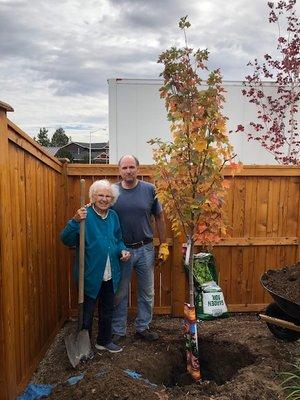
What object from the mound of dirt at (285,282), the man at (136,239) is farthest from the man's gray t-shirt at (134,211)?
the mound of dirt at (285,282)

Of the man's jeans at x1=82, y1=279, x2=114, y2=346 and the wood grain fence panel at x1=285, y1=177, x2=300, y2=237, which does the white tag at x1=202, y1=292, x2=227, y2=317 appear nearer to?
the wood grain fence panel at x1=285, y1=177, x2=300, y2=237

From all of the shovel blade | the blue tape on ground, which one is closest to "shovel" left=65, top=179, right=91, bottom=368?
the shovel blade

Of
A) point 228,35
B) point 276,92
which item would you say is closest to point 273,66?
point 276,92

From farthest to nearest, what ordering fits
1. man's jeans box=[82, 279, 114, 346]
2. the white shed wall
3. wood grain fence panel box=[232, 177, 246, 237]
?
the white shed wall → wood grain fence panel box=[232, 177, 246, 237] → man's jeans box=[82, 279, 114, 346]

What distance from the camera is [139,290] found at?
15.5ft

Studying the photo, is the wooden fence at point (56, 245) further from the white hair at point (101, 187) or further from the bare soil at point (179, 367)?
the white hair at point (101, 187)

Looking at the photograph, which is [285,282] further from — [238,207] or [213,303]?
[238,207]

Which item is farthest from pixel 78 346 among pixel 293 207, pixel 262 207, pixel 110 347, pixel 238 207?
pixel 293 207

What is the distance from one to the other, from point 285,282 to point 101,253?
6.29 feet

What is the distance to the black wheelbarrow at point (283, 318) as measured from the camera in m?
3.86

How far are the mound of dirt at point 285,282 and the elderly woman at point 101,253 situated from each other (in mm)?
1535

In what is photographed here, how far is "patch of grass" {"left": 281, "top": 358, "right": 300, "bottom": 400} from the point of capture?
127 inches

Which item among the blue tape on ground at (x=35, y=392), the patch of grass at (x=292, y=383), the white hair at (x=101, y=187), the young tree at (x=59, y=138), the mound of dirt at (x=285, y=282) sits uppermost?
the young tree at (x=59, y=138)

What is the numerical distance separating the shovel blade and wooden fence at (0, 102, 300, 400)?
30cm
